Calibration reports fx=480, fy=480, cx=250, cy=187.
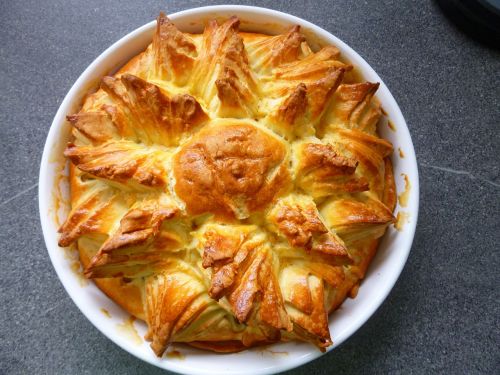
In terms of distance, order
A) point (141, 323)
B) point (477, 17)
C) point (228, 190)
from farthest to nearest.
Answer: point (477, 17) < point (141, 323) < point (228, 190)

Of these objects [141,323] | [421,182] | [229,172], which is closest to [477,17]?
[421,182]

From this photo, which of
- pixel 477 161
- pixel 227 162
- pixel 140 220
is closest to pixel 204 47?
pixel 227 162

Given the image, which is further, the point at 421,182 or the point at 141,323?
the point at 421,182

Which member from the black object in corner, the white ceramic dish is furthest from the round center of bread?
the black object in corner

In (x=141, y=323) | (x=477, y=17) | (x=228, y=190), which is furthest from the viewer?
(x=477, y=17)

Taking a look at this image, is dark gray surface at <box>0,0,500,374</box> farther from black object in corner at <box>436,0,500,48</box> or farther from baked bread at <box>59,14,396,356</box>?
baked bread at <box>59,14,396,356</box>

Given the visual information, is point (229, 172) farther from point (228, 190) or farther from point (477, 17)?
point (477, 17)

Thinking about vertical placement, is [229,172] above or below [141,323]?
above
